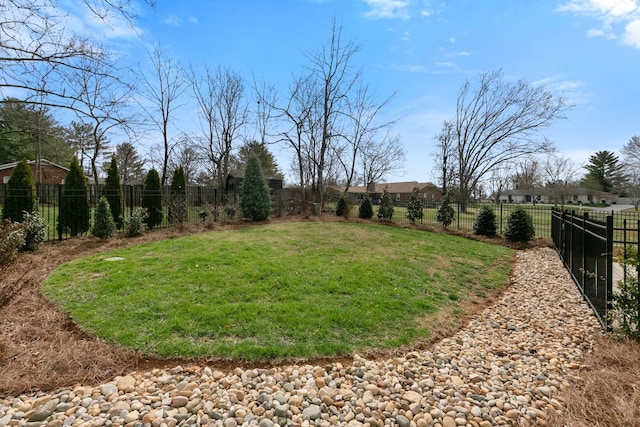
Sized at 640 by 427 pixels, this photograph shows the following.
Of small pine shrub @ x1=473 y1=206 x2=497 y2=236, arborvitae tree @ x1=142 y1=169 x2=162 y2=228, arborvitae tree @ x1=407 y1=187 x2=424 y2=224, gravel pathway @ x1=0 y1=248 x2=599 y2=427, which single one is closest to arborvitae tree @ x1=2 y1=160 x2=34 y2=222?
arborvitae tree @ x1=142 y1=169 x2=162 y2=228

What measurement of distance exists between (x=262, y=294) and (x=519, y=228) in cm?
1024

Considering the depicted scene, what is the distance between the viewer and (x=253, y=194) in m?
12.0

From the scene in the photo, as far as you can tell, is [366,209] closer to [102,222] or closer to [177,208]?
[177,208]

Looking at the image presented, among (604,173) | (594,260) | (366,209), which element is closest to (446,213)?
(366,209)

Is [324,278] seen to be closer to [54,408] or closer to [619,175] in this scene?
[54,408]

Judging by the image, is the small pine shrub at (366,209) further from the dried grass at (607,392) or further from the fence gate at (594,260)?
the dried grass at (607,392)

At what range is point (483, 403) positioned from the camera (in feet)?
7.79

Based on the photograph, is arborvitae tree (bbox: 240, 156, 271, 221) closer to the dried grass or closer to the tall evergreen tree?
the dried grass

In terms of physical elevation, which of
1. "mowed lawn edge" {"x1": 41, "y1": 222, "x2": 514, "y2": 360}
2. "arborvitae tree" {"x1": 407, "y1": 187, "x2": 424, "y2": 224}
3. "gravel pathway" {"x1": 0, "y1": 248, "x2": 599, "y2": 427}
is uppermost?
"arborvitae tree" {"x1": 407, "y1": 187, "x2": 424, "y2": 224}

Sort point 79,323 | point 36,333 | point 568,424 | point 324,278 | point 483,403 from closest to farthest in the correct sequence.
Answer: point 568,424
point 483,403
point 36,333
point 79,323
point 324,278

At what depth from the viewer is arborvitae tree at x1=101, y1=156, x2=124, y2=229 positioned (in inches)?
400

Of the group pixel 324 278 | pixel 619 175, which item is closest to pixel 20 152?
pixel 324 278

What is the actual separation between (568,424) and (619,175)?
5873 cm

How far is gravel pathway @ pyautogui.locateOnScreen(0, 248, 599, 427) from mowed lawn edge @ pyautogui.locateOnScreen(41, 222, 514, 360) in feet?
1.19
